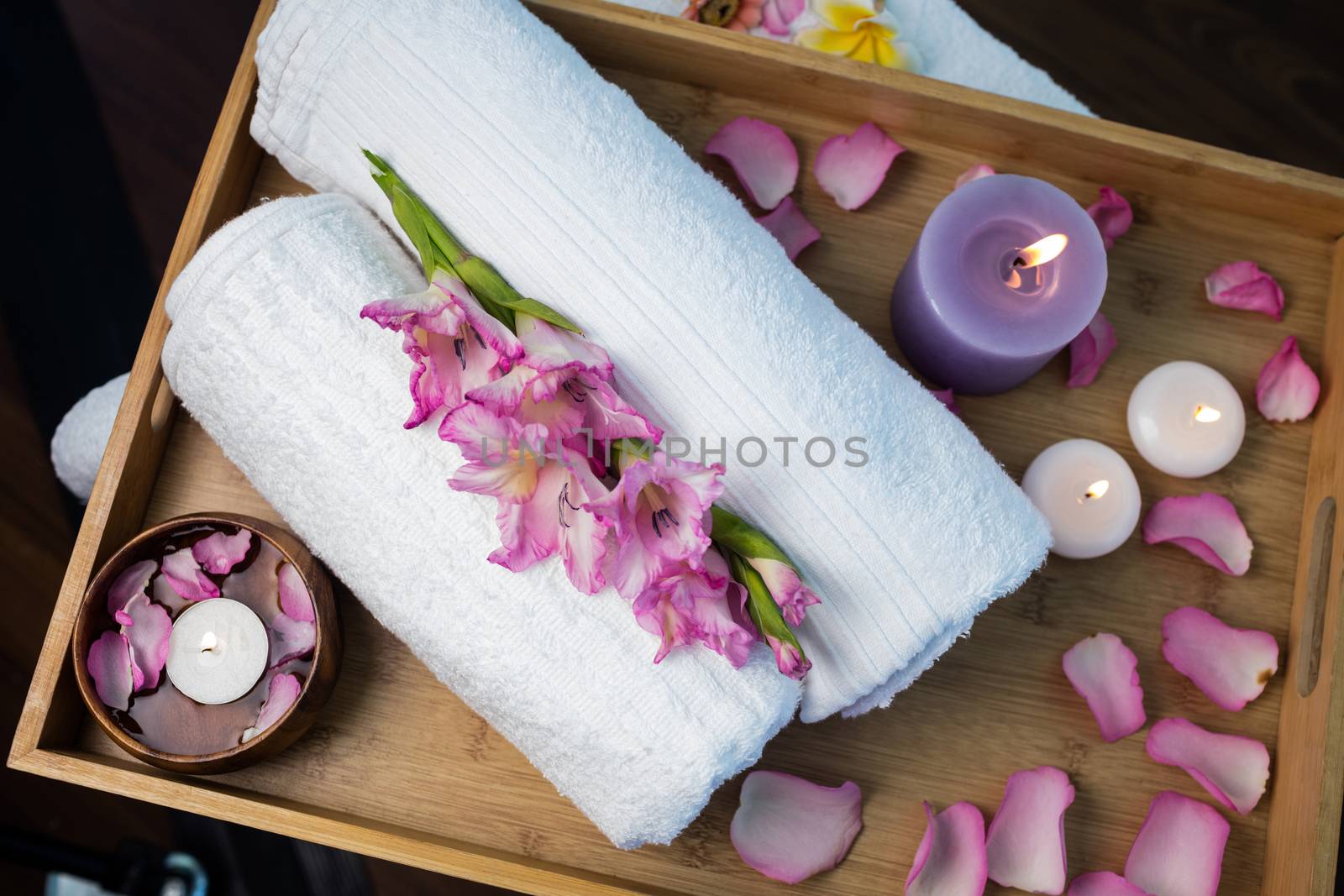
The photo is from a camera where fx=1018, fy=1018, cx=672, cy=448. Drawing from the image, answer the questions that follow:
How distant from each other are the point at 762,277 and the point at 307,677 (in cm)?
27

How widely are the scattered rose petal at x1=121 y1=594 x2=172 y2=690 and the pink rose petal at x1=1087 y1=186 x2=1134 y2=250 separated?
0.52 meters

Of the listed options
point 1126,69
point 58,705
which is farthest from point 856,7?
point 58,705

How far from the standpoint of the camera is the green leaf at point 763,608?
43cm

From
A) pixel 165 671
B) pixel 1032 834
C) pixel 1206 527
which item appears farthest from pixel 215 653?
pixel 1206 527

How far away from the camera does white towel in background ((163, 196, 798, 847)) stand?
43 cm

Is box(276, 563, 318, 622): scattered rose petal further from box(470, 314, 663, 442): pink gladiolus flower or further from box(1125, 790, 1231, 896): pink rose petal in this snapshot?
box(1125, 790, 1231, 896): pink rose petal

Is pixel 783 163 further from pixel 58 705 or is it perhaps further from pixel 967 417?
pixel 58 705

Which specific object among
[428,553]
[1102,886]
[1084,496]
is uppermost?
[428,553]

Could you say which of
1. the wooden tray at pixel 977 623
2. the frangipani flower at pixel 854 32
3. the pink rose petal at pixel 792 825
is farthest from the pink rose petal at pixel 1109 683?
the frangipani flower at pixel 854 32

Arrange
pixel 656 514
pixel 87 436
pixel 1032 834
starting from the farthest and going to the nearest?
pixel 87 436
pixel 1032 834
pixel 656 514

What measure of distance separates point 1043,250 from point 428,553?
32cm

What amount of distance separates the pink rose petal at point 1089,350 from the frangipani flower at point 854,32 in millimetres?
210

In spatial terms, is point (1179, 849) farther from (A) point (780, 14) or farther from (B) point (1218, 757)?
(A) point (780, 14)

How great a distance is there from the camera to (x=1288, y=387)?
0.56 m
